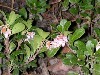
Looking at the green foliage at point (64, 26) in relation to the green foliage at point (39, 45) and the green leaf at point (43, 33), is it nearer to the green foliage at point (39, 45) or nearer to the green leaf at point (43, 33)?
the green foliage at point (39, 45)

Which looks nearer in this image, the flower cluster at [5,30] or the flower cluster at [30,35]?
the flower cluster at [5,30]

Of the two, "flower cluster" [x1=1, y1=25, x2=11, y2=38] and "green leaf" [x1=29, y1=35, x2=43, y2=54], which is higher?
"flower cluster" [x1=1, y1=25, x2=11, y2=38]

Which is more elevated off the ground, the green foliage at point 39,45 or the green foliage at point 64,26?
the green foliage at point 64,26

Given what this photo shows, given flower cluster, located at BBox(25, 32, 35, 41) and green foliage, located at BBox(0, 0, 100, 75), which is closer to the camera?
green foliage, located at BBox(0, 0, 100, 75)

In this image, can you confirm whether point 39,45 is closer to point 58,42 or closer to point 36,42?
point 36,42

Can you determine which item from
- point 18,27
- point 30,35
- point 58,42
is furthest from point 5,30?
point 58,42

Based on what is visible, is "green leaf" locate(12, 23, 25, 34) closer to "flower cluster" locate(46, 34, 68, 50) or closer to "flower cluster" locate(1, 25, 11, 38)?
"flower cluster" locate(1, 25, 11, 38)

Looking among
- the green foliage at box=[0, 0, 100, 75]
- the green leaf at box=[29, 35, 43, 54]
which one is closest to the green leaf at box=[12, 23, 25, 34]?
the green foliage at box=[0, 0, 100, 75]

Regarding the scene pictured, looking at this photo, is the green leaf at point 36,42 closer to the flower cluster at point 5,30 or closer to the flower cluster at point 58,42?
the flower cluster at point 58,42

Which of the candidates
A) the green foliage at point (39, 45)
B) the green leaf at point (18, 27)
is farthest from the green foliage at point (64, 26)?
the green leaf at point (18, 27)
